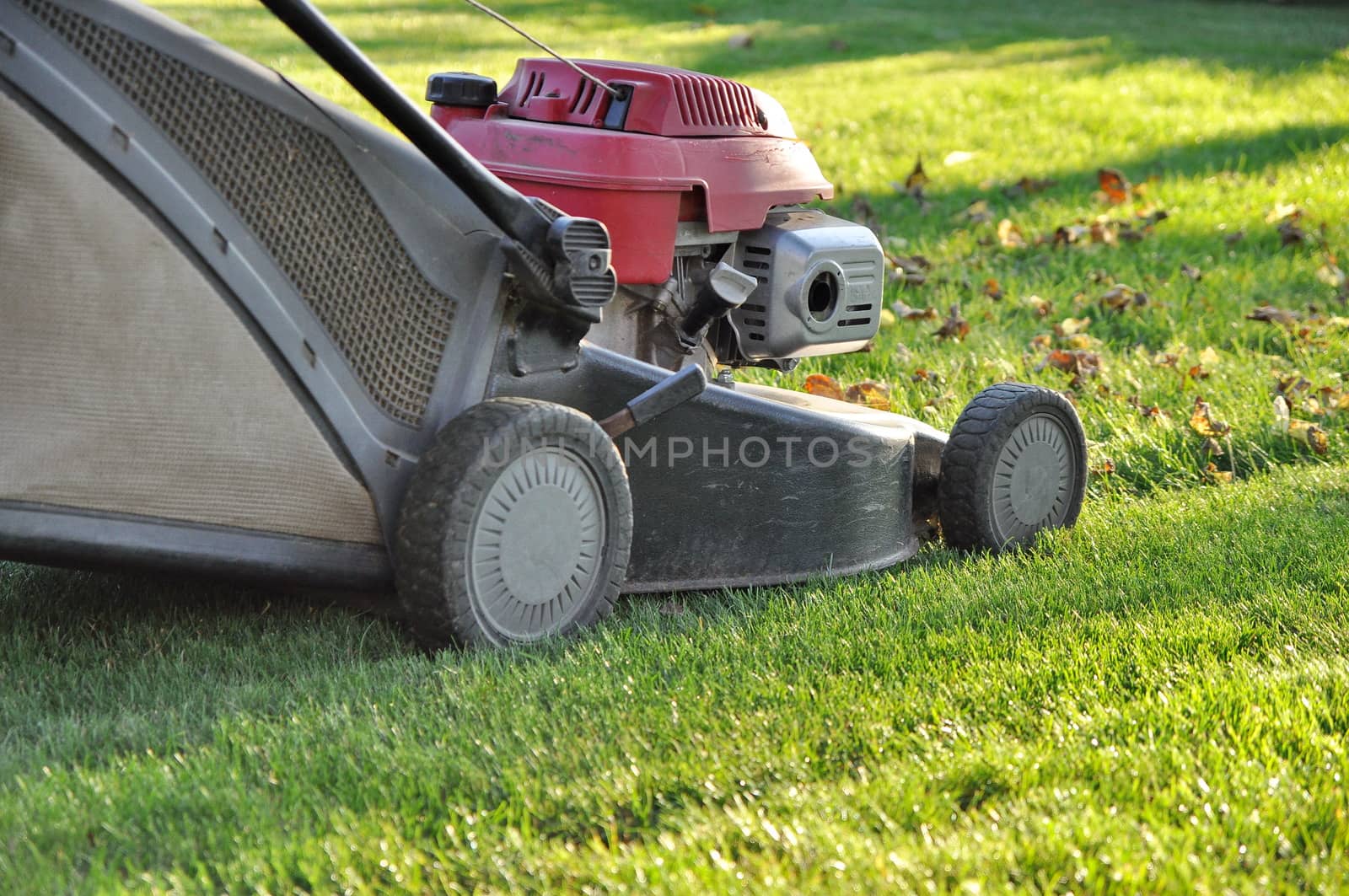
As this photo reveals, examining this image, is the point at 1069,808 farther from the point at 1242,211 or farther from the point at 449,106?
the point at 1242,211

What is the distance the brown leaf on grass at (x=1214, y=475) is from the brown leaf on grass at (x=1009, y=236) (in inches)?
95.7

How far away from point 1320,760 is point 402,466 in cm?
153

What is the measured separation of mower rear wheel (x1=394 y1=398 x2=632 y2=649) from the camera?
2.49 meters

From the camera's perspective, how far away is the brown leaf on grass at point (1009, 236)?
6492 millimetres

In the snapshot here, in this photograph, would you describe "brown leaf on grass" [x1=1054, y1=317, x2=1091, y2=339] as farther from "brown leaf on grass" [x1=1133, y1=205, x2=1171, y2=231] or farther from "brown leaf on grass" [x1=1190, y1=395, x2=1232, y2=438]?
"brown leaf on grass" [x1=1133, y1=205, x2=1171, y2=231]

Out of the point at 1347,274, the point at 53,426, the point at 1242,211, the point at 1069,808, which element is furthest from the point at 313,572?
the point at 1242,211

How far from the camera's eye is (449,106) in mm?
3385

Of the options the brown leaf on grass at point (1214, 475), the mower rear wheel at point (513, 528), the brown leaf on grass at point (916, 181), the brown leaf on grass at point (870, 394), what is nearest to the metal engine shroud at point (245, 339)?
the mower rear wheel at point (513, 528)

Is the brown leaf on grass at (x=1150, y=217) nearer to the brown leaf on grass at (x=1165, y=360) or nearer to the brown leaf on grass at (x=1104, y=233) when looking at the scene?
the brown leaf on grass at (x=1104, y=233)

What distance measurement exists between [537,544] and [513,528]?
0.22 ft

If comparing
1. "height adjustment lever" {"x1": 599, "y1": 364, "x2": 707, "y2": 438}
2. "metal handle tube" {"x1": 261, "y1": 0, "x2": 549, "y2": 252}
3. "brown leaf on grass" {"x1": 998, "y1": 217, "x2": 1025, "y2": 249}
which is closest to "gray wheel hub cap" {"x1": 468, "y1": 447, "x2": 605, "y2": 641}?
"height adjustment lever" {"x1": 599, "y1": 364, "x2": 707, "y2": 438}

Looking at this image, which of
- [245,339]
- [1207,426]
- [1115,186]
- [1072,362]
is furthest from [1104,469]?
[1115,186]

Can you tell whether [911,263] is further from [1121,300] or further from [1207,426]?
[1207,426]

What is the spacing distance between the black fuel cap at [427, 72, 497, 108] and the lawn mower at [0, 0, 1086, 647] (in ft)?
0.39
